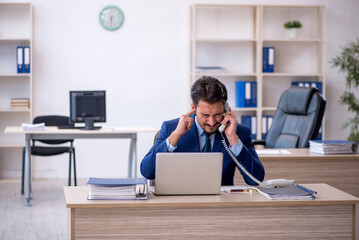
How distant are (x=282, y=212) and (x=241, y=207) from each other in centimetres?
18

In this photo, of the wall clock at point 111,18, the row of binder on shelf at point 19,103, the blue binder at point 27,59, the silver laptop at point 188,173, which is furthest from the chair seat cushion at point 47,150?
the silver laptop at point 188,173

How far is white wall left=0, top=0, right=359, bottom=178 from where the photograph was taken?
21.0 feet

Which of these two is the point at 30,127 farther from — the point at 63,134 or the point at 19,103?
the point at 19,103

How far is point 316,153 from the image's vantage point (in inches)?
157

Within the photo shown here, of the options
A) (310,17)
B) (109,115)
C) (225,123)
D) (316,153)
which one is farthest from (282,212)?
(310,17)

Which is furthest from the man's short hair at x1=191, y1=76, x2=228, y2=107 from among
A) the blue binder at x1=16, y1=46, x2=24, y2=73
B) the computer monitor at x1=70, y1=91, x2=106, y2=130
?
the blue binder at x1=16, y1=46, x2=24, y2=73

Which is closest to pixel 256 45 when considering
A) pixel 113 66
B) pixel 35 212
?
Result: pixel 113 66

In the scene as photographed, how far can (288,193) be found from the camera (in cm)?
234

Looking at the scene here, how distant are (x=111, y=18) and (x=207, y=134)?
13.8 ft

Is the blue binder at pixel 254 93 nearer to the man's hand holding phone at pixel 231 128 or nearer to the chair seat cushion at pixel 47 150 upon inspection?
the chair seat cushion at pixel 47 150

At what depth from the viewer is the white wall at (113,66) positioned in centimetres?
641

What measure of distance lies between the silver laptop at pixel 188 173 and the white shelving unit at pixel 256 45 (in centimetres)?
428

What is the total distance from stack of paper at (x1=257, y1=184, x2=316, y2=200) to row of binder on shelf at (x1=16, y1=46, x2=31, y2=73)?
437 cm

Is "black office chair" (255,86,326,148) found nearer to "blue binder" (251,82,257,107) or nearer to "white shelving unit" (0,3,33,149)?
"blue binder" (251,82,257,107)
